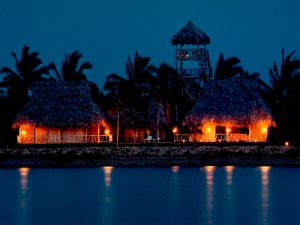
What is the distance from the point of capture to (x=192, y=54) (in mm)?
43250

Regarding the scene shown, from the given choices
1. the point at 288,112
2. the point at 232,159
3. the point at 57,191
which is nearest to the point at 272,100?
the point at 288,112

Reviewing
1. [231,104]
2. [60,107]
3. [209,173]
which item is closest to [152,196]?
[209,173]

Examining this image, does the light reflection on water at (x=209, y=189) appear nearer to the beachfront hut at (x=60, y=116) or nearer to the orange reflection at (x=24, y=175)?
the orange reflection at (x=24, y=175)

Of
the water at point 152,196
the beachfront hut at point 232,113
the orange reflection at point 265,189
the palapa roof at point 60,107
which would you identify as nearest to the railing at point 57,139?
the palapa roof at point 60,107

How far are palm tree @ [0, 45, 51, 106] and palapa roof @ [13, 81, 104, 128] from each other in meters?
2.41

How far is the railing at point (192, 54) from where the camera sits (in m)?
43.0

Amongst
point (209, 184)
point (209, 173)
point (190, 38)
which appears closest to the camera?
point (209, 184)

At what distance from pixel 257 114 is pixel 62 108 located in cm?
980

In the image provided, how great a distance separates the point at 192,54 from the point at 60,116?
31.8 feet

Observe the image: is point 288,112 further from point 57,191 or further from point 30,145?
point 57,191

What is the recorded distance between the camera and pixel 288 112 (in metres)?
38.2

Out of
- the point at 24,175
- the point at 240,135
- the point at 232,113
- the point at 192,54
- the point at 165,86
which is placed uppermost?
the point at 192,54

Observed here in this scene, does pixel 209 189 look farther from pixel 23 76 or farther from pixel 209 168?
pixel 23 76

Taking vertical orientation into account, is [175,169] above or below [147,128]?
below
